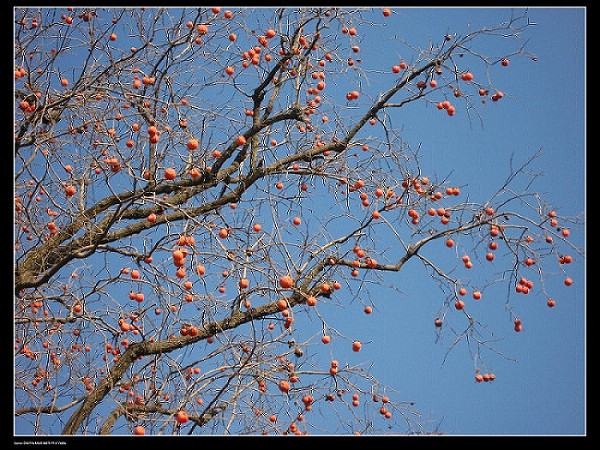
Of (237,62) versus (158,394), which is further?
(237,62)

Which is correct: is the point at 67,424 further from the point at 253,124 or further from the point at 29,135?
the point at 253,124

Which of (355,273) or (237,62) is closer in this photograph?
(355,273)

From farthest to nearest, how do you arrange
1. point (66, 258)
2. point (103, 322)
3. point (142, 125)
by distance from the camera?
point (142, 125)
point (103, 322)
point (66, 258)

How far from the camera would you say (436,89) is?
4762mm

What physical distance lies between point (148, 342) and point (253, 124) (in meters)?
1.95

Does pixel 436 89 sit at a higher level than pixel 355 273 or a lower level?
higher

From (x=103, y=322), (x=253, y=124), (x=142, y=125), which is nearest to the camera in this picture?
(x=103, y=322)

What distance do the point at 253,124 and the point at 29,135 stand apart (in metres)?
1.76

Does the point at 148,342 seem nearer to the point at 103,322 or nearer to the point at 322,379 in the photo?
the point at 103,322

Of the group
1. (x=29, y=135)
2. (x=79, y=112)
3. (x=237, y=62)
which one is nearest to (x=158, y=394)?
(x=29, y=135)

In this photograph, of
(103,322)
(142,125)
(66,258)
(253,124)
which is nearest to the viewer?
(66,258)

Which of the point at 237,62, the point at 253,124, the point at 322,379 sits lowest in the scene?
the point at 322,379

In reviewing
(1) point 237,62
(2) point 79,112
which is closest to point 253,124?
(1) point 237,62

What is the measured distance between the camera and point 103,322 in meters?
4.28
